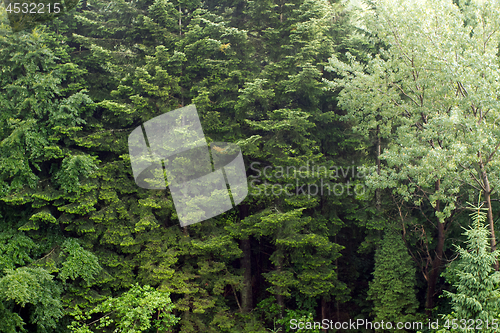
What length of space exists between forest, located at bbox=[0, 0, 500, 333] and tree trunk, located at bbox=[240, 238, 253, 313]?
0.23 ft

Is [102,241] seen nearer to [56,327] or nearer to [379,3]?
[56,327]

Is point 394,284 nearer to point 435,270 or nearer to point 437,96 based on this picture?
point 435,270

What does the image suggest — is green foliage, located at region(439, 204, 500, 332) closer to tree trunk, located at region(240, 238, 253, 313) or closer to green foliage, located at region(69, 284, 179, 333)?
tree trunk, located at region(240, 238, 253, 313)

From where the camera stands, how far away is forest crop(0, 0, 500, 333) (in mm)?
6992

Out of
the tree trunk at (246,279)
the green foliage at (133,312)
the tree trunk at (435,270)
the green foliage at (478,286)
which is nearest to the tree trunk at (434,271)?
the tree trunk at (435,270)

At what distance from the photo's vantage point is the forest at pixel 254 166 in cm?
699

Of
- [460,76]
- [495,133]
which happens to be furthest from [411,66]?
[495,133]

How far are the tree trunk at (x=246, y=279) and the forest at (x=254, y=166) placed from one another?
7 cm

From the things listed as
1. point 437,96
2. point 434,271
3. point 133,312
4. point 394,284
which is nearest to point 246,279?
point 133,312

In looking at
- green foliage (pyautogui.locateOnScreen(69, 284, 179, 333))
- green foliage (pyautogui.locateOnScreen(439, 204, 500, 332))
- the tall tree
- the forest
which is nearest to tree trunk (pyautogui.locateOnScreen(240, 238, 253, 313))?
the forest

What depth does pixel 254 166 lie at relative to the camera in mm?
9578

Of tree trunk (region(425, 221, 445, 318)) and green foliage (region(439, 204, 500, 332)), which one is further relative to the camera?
tree trunk (region(425, 221, 445, 318))

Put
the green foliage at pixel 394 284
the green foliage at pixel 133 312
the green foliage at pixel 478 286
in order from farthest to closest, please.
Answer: the green foliage at pixel 394 284 → the green foliage at pixel 133 312 → the green foliage at pixel 478 286

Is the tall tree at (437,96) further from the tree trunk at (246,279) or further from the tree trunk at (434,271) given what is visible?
the tree trunk at (246,279)
